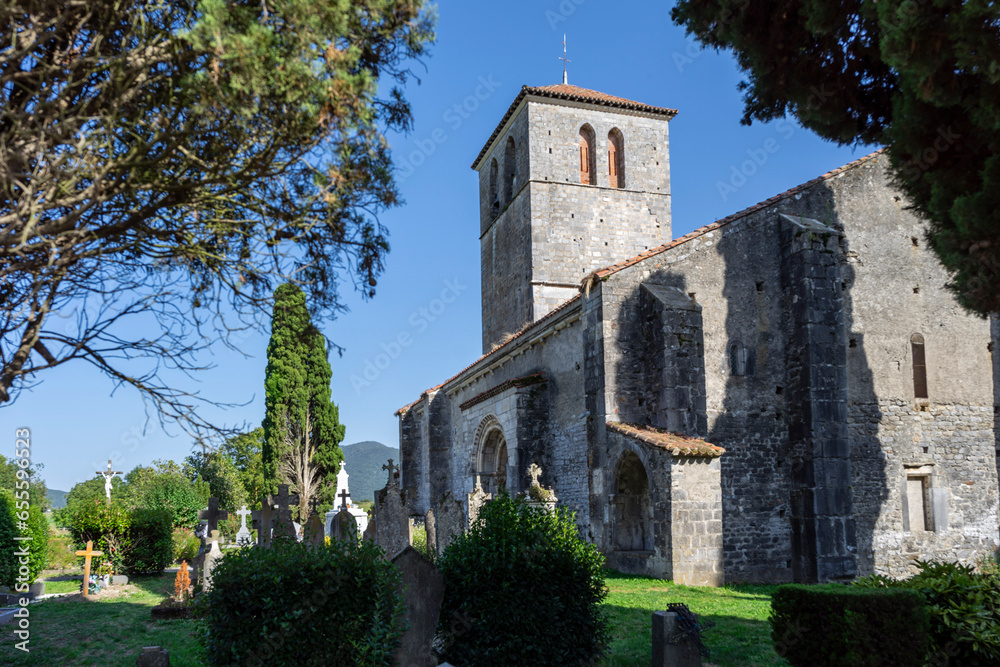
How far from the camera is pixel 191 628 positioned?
9.44m

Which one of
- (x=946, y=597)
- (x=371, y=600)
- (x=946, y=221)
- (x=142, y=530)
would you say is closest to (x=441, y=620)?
(x=371, y=600)

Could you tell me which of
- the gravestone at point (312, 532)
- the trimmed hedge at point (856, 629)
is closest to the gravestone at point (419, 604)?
the gravestone at point (312, 532)

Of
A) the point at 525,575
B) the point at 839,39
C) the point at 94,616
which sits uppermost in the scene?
the point at 839,39

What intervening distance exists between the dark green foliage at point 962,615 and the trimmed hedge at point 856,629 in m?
0.31

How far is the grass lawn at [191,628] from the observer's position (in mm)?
7633

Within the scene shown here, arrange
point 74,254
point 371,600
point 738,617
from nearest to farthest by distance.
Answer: point 74,254 < point 371,600 < point 738,617

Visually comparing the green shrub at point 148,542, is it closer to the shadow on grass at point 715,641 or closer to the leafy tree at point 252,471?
the shadow on grass at point 715,641

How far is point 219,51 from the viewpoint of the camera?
4.65m

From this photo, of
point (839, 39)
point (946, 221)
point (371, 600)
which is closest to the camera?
point (371, 600)

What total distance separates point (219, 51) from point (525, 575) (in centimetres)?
492

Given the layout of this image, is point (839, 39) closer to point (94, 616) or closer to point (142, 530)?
point (94, 616)

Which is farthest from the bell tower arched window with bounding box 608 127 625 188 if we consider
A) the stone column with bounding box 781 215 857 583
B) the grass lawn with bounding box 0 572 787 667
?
the grass lawn with bounding box 0 572 787 667

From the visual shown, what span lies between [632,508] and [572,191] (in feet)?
46.7

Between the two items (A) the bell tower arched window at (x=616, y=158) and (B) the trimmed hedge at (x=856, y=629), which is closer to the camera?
(B) the trimmed hedge at (x=856, y=629)
